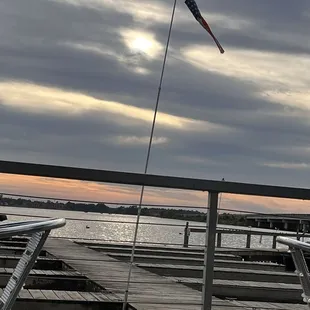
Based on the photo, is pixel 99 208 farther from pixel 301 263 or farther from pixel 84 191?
pixel 301 263

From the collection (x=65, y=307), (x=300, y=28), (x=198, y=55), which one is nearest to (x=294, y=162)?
(x=198, y=55)

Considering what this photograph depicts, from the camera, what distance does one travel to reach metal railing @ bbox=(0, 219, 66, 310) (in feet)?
8.38

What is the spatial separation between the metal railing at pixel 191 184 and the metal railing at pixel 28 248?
144 cm

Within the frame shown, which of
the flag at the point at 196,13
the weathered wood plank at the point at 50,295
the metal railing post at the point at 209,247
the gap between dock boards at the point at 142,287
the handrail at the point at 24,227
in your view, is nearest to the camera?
the handrail at the point at 24,227

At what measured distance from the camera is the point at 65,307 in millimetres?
5371

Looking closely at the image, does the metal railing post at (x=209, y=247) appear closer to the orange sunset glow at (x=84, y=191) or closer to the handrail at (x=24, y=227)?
the orange sunset glow at (x=84, y=191)

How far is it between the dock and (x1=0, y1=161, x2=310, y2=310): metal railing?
89cm

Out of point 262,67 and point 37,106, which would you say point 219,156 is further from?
point 37,106

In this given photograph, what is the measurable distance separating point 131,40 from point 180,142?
148 inches

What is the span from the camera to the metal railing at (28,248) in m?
2.55

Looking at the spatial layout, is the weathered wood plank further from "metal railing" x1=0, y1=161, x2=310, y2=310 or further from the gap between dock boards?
"metal railing" x1=0, y1=161, x2=310, y2=310

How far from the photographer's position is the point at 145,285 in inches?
285

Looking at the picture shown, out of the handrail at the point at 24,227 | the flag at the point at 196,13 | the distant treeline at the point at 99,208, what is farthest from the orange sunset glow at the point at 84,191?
the flag at the point at 196,13

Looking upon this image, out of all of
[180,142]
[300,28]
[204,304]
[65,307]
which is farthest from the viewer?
[180,142]
